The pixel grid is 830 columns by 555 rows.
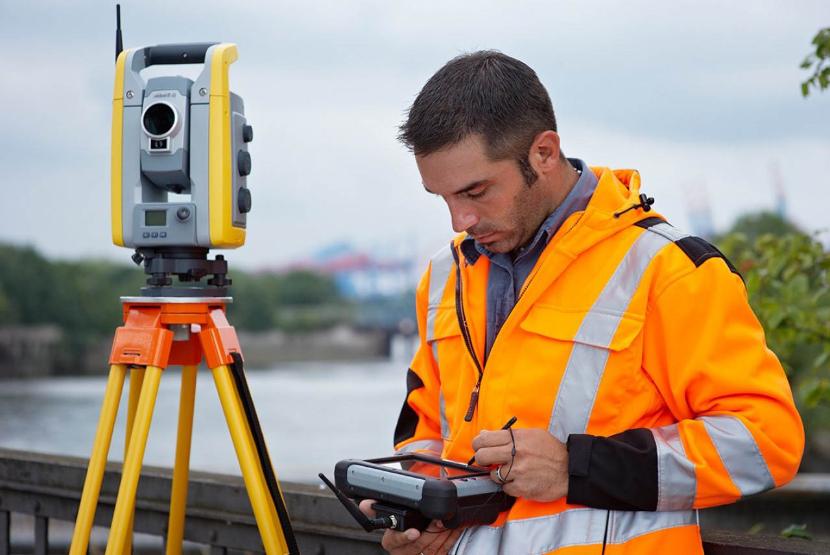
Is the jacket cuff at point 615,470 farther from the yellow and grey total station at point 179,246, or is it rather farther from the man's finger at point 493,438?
the yellow and grey total station at point 179,246

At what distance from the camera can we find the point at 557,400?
4.94 ft

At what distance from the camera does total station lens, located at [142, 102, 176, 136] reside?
2.14 meters

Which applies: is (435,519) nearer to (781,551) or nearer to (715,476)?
(715,476)

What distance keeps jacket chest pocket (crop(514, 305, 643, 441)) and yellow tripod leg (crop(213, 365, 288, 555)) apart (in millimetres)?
773

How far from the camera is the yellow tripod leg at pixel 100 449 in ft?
6.85

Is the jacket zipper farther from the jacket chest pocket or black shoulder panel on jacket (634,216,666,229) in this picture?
black shoulder panel on jacket (634,216,666,229)

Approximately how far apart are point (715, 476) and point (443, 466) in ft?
1.41

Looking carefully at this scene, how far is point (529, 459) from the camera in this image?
57.5 inches

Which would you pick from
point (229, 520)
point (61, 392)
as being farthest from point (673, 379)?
point (61, 392)

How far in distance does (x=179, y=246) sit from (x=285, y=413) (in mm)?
43789

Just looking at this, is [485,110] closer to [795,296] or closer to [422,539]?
[422,539]

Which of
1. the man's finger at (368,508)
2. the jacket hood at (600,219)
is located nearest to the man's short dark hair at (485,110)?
the jacket hood at (600,219)

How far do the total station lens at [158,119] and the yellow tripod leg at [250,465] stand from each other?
21.4 inches

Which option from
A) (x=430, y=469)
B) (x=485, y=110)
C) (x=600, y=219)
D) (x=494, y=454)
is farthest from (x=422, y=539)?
(x=485, y=110)
